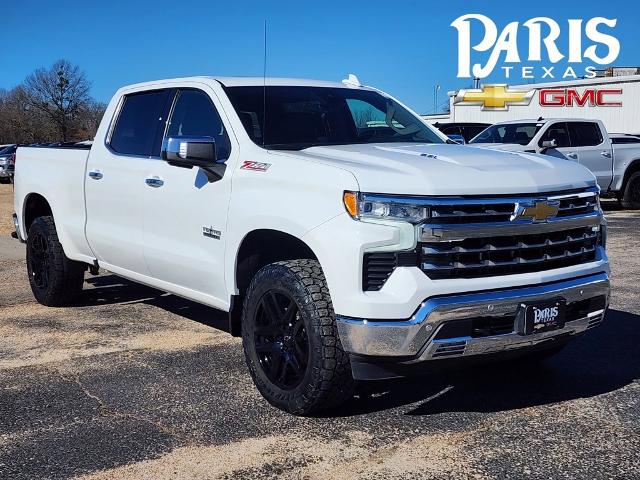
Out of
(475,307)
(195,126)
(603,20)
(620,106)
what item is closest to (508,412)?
(475,307)

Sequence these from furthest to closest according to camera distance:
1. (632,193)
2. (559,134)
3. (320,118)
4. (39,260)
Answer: (632,193) < (559,134) < (39,260) < (320,118)

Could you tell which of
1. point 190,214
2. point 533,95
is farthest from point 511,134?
point 533,95

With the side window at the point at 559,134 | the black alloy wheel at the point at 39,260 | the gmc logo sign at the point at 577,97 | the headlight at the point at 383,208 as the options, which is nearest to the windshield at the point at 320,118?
the headlight at the point at 383,208

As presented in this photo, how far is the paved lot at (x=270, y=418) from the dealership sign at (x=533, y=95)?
30242mm

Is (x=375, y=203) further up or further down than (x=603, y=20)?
further down

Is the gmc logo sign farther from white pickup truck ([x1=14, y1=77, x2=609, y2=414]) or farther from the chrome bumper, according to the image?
the chrome bumper

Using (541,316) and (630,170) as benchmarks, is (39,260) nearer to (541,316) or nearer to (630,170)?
(541,316)

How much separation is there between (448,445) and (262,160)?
1852mm

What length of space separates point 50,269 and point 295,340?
3562 mm

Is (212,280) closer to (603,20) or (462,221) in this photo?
(462,221)

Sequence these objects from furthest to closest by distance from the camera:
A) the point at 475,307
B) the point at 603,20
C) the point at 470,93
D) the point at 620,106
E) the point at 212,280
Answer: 1. the point at 603,20
2. the point at 470,93
3. the point at 620,106
4. the point at 212,280
5. the point at 475,307

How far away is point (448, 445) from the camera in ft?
12.9

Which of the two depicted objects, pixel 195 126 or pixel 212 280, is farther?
pixel 195 126

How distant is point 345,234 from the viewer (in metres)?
3.88
